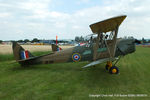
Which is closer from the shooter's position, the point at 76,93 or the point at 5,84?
the point at 76,93

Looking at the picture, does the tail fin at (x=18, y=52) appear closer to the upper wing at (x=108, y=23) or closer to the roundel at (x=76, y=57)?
the roundel at (x=76, y=57)

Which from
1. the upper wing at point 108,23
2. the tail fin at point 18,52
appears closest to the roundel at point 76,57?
the upper wing at point 108,23

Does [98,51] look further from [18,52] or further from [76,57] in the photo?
[18,52]

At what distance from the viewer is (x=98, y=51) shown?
6.53 meters

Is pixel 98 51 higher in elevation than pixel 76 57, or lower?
higher

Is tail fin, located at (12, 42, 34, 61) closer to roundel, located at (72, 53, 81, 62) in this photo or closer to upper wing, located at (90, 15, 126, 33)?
roundel, located at (72, 53, 81, 62)

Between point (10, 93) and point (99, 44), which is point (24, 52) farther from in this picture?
point (99, 44)

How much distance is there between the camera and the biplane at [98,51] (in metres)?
5.94

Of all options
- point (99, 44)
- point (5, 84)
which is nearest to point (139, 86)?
point (99, 44)

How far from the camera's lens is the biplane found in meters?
5.94

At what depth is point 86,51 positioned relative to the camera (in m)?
6.98

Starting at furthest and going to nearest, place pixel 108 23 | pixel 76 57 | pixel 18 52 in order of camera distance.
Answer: pixel 18 52 < pixel 76 57 < pixel 108 23

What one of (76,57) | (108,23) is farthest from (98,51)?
(108,23)

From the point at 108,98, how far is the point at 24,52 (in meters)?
6.43
